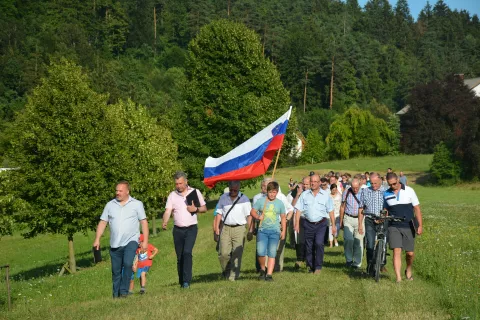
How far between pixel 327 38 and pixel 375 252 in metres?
148

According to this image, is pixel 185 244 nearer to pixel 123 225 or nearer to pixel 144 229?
pixel 144 229

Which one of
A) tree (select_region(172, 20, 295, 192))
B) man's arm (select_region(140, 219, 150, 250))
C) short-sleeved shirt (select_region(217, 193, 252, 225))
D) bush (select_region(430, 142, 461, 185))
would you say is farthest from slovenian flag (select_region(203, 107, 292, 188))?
bush (select_region(430, 142, 461, 185))

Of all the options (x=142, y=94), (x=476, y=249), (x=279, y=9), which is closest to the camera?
(x=476, y=249)

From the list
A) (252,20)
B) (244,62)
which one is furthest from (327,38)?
(244,62)

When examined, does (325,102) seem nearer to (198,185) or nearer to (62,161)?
(198,185)

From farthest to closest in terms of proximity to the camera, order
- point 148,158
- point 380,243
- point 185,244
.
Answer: point 148,158
point 380,243
point 185,244

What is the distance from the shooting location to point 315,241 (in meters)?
14.8

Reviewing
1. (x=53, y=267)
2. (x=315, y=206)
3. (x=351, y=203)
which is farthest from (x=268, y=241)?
(x=53, y=267)

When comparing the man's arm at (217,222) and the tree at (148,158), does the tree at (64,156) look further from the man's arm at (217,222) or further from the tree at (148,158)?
the man's arm at (217,222)

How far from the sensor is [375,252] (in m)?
13.6

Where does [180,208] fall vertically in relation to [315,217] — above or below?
above

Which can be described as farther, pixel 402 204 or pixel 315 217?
pixel 315 217

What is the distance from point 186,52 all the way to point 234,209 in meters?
103

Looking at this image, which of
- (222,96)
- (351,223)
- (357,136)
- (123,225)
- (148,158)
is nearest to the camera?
(123,225)
